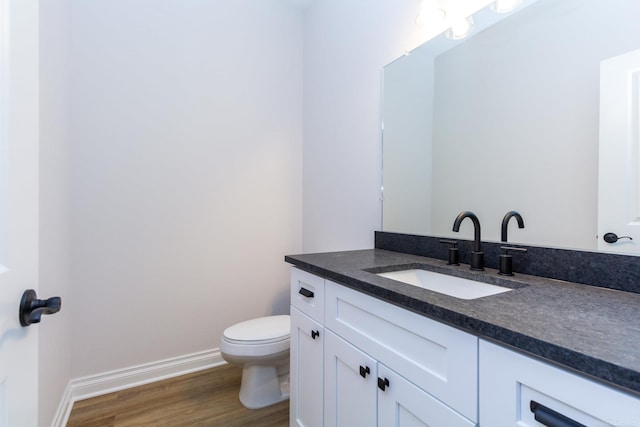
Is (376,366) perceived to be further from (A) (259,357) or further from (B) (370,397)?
(A) (259,357)

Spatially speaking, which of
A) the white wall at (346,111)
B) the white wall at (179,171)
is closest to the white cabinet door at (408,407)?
the white wall at (346,111)

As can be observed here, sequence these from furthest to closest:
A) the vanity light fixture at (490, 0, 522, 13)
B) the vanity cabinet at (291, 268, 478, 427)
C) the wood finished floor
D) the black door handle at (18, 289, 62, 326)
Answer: the wood finished floor < the vanity light fixture at (490, 0, 522, 13) < the vanity cabinet at (291, 268, 478, 427) < the black door handle at (18, 289, 62, 326)

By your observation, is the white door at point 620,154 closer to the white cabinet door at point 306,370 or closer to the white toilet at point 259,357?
the white cabinet door at point 306,370

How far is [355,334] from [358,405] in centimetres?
22

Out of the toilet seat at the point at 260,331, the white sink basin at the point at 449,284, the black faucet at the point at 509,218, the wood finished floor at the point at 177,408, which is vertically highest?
the black faucet at the point at 509,218

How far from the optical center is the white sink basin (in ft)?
3.36

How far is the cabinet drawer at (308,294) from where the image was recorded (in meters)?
1.20

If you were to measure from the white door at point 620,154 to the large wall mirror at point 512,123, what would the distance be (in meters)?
0.02

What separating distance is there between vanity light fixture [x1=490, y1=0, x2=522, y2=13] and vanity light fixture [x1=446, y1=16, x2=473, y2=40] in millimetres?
99

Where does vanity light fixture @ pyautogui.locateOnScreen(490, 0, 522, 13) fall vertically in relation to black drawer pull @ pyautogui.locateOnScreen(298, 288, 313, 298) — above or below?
above

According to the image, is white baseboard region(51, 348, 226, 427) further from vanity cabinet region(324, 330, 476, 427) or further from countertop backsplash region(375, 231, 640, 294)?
countertop backsplash region(375, 231, 640, 294)

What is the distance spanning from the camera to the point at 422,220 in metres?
1.53

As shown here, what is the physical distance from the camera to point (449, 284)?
3.79ft

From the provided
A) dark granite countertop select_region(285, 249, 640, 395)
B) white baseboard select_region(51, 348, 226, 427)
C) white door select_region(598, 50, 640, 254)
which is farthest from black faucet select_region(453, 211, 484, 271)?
white baseboard select_region(51, 348, 226, 427)
